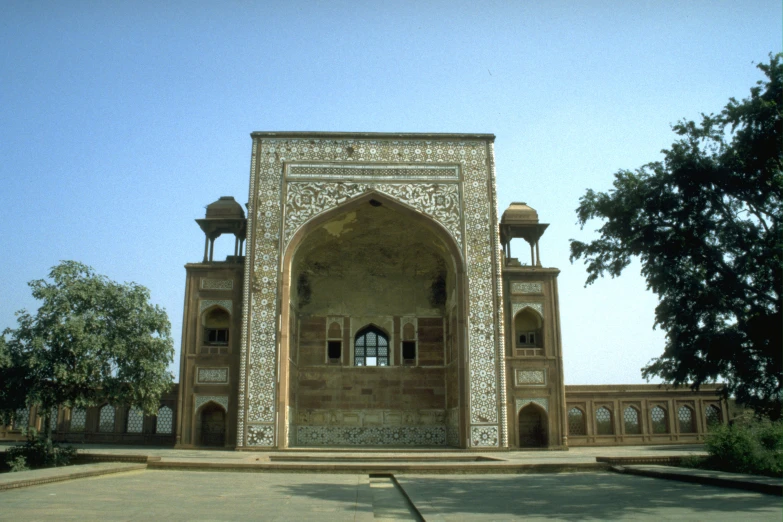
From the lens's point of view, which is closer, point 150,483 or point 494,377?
point 150,483

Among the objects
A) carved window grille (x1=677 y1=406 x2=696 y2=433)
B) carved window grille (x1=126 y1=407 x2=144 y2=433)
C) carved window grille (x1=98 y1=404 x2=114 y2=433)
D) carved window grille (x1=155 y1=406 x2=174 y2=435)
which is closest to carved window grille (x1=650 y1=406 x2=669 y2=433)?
carved window grille (x1=677 y1=406 x2=696 y2=433)

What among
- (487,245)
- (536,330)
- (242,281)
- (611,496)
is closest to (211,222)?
(242,281)

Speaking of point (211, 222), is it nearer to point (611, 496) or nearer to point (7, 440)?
point (7, 440)

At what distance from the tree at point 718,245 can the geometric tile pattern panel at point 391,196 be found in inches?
255

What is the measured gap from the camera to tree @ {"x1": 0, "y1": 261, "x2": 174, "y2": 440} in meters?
13.2

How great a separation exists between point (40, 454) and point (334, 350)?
945 centimetres

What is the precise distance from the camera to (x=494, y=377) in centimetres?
1769

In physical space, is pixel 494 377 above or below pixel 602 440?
above

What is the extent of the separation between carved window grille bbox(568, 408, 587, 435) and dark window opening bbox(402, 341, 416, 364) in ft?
16.2

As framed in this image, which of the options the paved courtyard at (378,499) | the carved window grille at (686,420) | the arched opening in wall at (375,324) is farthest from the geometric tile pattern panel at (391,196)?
the carved window grille at (686,420)

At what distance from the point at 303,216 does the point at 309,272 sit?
298 centimetres

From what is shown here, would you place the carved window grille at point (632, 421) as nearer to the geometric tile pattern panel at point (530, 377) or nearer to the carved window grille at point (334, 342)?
the geometric tile pattern panel at point (530, 377)

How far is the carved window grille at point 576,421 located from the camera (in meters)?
20.4

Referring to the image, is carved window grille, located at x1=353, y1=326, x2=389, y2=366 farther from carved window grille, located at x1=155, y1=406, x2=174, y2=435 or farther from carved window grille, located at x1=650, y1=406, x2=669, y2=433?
carved window grille, located at x1=650, y1=406, x2=669, y2=433
